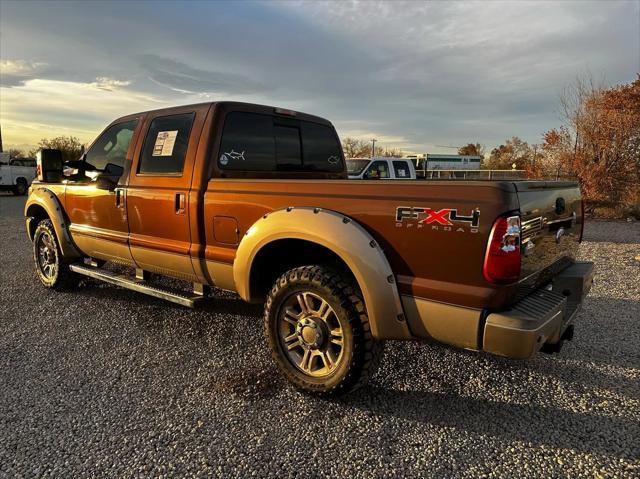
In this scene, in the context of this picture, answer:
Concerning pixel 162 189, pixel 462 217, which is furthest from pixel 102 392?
pixel 462 217

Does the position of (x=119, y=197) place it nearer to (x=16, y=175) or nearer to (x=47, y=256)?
(x=47, y=256)

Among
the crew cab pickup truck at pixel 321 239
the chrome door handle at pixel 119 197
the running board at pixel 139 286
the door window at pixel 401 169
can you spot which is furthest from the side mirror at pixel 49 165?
the door window at pixel 401 169

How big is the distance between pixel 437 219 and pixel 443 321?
568 millimetres

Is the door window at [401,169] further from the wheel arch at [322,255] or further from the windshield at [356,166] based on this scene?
the wheel arch at [322,255]

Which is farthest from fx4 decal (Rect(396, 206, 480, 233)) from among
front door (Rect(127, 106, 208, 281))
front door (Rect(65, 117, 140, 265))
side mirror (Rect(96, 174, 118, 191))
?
side mirror (Rect(96, 174, 118, 191))

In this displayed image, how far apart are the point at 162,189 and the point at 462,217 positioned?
260 cm

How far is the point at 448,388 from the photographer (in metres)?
3.15

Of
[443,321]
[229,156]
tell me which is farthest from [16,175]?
[443,321]

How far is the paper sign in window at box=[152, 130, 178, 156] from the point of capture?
3.88 meters

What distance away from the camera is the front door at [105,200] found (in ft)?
14.1

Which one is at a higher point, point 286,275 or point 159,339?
point 286,275

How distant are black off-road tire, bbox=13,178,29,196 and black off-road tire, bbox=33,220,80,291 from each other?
2179cm

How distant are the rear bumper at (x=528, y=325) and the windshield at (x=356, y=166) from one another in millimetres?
10332

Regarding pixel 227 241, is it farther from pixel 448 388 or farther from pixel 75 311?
pixel 75 311
